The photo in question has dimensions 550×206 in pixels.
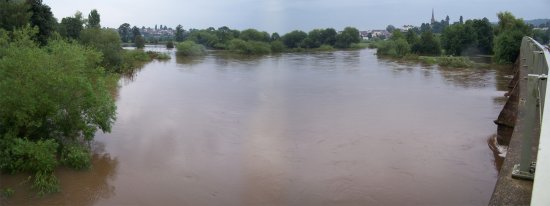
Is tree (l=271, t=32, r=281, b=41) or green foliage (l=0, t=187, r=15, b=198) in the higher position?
tree (l=271, t=32, r=281, b=41)

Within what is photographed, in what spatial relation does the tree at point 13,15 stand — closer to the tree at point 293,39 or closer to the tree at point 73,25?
the tree at point 73,25

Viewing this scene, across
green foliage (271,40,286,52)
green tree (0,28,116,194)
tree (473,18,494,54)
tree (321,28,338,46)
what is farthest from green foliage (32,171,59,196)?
tree (321,28,338,46)

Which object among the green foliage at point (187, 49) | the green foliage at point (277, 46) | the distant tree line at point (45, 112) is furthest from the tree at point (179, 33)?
the distant tree line at point (45, 112)

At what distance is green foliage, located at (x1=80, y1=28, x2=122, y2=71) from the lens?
101ft

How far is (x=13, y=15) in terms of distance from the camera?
2844 centimetres

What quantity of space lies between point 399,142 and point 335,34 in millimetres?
62578

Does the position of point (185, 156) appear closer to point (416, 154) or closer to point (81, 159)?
point (81, 159)

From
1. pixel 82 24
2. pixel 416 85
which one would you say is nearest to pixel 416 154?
pixel 416 85

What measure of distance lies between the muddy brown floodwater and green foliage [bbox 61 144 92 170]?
23cm

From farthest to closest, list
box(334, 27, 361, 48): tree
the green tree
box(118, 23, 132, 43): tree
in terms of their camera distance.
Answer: box(118, 23, 132, 43): tree
box(334, 27, 361, 48): tree
the green tree

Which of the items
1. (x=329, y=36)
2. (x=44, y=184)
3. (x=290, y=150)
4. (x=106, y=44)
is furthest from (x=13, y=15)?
(x=329, y=36)

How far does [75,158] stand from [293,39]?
5965 cm

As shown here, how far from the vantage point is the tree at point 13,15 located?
1137 inches

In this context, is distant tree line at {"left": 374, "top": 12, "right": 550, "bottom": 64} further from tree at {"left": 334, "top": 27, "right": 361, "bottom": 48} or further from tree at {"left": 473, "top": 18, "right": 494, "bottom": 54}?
tree at {"left": 334, "top": 27, "right": 361, "bottom": 48}
